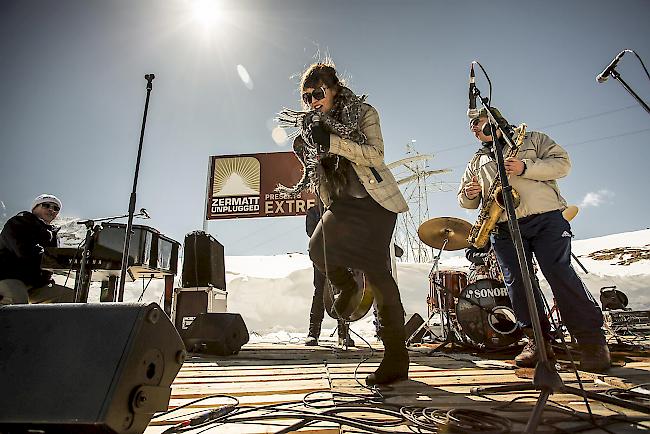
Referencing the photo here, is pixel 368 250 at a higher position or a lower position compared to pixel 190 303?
higher

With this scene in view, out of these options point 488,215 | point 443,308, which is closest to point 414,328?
point 443,308

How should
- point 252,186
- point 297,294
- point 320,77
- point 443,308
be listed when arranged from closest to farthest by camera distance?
point 320,77, point 443,308, point 252,186, point 297,294

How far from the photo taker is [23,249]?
175 inches

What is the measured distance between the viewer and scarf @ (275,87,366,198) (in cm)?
211

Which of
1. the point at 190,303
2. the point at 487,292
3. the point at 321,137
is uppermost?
the point at 321,137

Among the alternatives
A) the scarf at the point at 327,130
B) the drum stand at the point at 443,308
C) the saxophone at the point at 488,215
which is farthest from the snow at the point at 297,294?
the scarf at the point at 327,130

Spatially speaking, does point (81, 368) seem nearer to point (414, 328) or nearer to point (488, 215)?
point (488, 215)

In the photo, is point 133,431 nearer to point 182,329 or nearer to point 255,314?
point 182,329

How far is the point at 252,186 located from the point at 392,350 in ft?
24.4

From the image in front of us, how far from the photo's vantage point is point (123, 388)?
0.93 meters

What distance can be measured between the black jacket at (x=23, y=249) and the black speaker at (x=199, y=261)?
1775 millimetres

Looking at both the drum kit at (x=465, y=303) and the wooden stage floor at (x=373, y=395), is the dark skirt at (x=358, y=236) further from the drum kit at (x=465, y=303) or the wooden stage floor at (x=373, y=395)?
the drum kit at (x=465, y=303)

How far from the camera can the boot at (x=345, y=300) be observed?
7.54 ft

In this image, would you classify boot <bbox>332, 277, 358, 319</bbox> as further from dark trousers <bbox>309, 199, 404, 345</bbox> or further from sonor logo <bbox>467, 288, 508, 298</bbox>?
sonor logo <bbox>467, 288, 508, 298</bbox>
